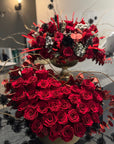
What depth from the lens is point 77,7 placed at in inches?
109

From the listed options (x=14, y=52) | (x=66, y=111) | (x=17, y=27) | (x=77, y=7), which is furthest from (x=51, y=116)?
(x=17, y=27)

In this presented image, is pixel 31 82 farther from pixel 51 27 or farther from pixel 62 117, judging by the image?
pixel 51 27

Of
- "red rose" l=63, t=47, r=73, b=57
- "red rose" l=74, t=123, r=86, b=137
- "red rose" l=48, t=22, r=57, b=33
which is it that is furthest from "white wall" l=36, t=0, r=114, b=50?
"red rose" l=74, t=123, r=86, b=137

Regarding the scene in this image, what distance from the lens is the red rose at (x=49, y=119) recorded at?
1.12 feet

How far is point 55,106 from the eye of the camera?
360 millimetres

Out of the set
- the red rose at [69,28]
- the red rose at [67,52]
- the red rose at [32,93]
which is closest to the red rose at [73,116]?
the red rose at [32,93]

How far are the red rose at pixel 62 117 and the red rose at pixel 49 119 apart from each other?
1 centimetres

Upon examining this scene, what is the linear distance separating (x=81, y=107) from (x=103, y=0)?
97.8 inches

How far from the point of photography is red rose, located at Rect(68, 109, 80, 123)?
35 cm

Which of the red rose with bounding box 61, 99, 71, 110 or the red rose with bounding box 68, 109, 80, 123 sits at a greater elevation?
the red rose with bounding box 61, 99, 71, 110

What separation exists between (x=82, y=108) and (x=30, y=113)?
142 millimetres

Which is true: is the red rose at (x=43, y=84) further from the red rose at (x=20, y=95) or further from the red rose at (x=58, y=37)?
the red rose at (x=58, y=37)

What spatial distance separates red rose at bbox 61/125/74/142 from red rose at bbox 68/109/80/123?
0.02 meters

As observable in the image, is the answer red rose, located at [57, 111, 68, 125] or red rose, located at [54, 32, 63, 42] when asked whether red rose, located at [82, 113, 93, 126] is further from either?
red rose, located at [54, 32, 63, 42]
